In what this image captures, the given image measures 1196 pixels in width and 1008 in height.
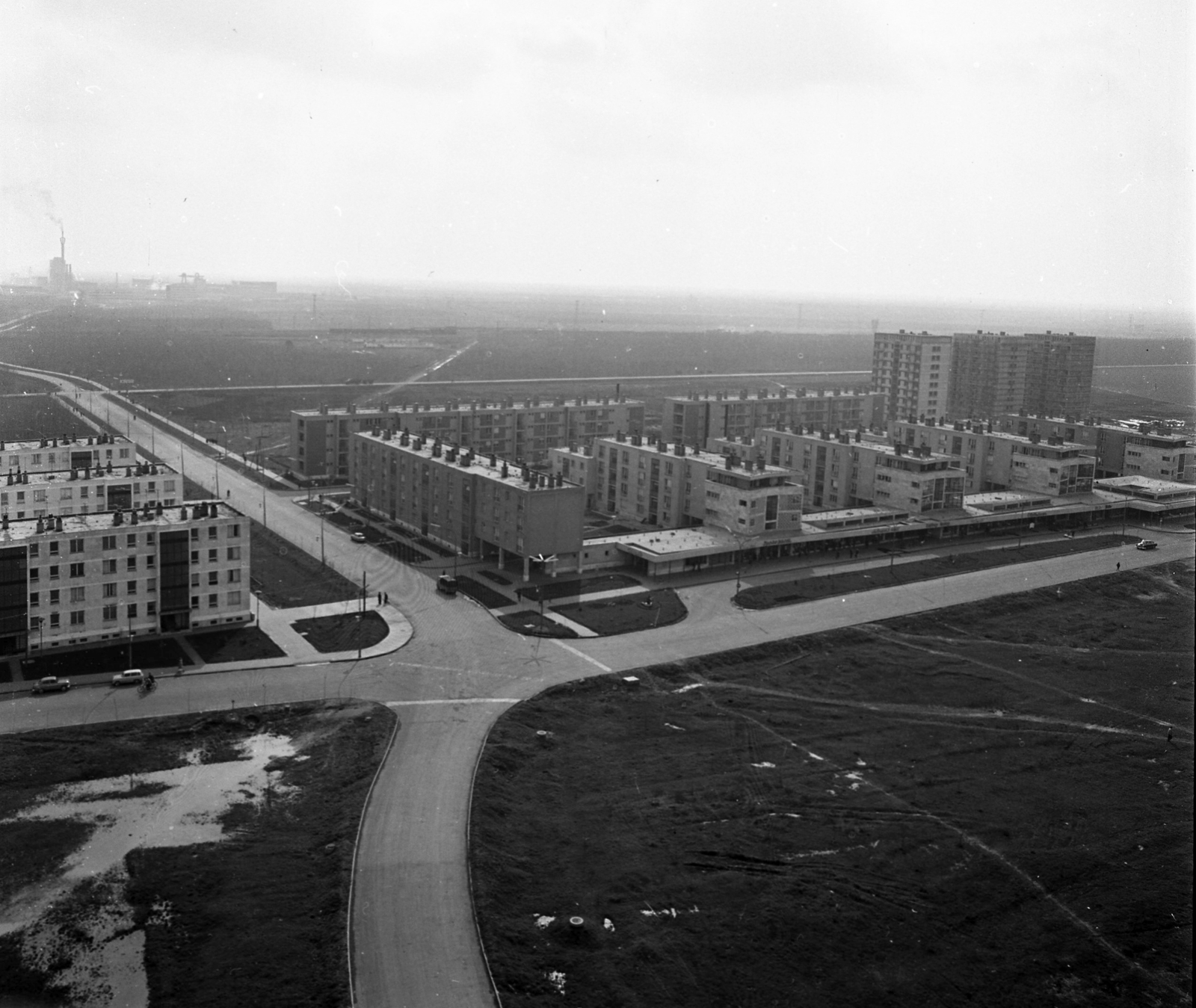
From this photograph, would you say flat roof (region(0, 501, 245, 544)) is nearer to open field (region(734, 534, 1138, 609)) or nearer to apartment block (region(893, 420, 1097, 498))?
open field (region(734, 534, 1138, 609))

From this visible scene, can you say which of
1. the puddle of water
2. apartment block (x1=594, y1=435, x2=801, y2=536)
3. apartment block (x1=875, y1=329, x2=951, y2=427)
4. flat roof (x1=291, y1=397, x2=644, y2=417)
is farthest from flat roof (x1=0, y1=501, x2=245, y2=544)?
apartment block (x1=875, y1=329, x2=951, y2=427)

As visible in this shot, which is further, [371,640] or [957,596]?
[957,596]

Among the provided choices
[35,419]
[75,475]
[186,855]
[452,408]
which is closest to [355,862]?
[186,855]

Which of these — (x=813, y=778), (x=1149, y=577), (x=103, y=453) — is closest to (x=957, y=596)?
(x=1149, y=577)

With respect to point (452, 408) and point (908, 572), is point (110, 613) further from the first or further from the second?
point (452, 408)

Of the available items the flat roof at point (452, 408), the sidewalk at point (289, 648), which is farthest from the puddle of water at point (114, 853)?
the flat roof at point (452, 408)

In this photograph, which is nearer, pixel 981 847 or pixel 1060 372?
pixel 981 847

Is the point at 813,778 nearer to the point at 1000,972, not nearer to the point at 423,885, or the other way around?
the point at 1000,972
